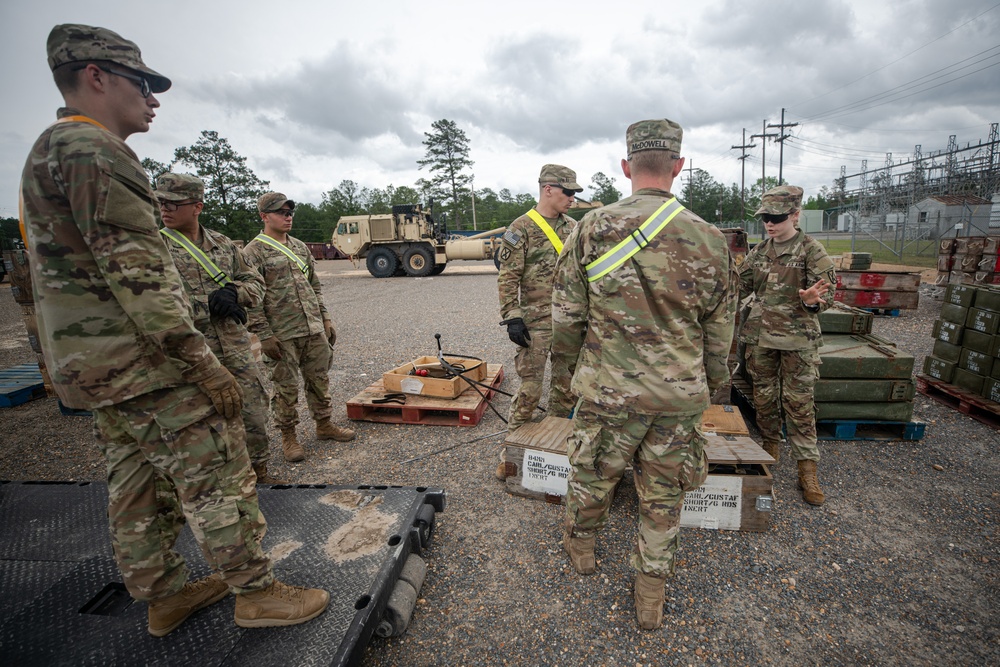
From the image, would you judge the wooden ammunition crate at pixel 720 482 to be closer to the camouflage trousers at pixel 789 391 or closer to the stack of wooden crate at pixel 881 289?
the camouflage trousers at pixel 789 391

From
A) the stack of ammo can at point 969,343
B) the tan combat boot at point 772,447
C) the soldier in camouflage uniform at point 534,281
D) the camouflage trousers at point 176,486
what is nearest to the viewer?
the camouflage trousers at point 176,486

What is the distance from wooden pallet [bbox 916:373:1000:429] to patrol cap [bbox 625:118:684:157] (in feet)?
14.7

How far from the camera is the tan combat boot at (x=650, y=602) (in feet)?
7.26

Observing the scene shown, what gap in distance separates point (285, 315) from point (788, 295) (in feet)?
13.1

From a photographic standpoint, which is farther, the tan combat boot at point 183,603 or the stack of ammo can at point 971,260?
the stack of ammo can at point 971,260

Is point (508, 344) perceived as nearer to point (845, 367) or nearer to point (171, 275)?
point (845, 367)

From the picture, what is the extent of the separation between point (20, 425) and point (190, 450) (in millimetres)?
5034

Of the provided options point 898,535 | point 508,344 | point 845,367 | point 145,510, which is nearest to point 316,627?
point 145,510

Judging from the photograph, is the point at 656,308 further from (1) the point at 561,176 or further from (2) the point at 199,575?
(2) the point at 199,575

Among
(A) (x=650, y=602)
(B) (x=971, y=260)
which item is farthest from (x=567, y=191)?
(B) (x=971, y=260)

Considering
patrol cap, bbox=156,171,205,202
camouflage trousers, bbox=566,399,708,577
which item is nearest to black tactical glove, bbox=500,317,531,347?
camouflage trousers, bbox=566,399,708,577

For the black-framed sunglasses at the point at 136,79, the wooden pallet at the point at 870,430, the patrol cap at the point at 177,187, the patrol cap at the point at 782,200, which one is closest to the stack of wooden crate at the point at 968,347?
the wooden pallet at the point at 870,430

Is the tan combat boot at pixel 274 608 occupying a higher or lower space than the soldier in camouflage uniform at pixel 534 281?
lower

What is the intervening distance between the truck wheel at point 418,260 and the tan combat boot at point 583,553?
16.8 m
